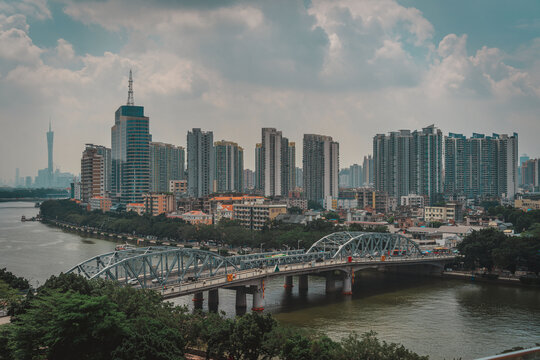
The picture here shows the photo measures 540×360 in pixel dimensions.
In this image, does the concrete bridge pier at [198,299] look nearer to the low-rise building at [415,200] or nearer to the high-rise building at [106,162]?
the low-rise building at [415,200]

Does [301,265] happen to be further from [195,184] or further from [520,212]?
[195,184]

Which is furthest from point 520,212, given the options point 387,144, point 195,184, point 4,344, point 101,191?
point 101,191

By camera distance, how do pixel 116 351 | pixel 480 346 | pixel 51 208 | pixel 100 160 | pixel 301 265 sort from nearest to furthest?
pixel 116 351 → pixel 480 346 → pixel 301 265 → pixel 51 208 → pixel 100 160

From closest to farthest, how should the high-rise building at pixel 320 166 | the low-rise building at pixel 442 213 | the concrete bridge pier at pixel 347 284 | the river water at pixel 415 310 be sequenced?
1. the river water at pixel 415 310
2. the concrete bridge pier at pixel 347 284
3. the low-rise building at pixel 442 213
4. the high-rise building at pixel 320 166

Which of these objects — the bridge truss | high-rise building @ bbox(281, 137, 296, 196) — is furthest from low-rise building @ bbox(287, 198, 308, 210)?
the bridge truss

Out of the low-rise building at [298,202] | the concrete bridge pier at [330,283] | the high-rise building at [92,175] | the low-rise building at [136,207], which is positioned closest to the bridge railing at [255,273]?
the concrete bridge pier at [330,283]

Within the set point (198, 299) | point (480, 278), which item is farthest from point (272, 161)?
point (198, 299)
